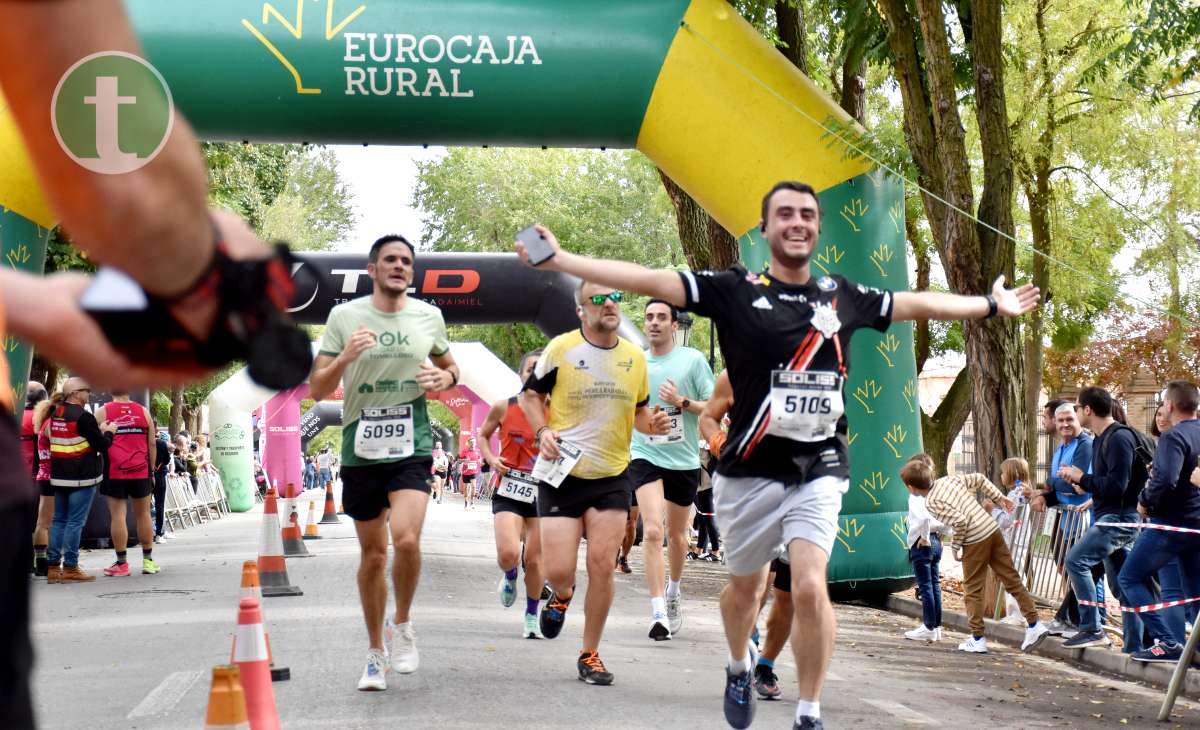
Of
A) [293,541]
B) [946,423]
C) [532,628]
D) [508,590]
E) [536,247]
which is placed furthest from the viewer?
[946,423]

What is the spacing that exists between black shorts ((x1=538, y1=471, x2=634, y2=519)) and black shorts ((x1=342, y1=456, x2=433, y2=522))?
101 centimetres

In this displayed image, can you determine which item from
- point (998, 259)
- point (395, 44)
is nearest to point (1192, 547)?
point (998, 259)

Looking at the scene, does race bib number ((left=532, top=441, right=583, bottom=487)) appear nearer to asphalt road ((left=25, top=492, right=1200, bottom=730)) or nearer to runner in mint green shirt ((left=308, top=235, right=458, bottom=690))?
runner in mint green shirt ((left=308, top=235, right=458, bottom=690))

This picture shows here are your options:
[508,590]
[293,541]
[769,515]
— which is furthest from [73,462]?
[769,515]

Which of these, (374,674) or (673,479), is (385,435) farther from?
(673,479)

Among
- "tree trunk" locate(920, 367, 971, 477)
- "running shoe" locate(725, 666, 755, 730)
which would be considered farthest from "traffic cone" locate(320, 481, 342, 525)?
"running shoe" locate(725, 666, 755, 730)

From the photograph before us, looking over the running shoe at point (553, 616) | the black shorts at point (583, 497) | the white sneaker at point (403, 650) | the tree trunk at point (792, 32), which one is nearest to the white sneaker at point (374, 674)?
the white sneaker at point (403, 650)

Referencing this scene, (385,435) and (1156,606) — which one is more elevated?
(385,435)

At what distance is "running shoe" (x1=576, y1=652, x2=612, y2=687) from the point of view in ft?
25.0

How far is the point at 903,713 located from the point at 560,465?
7.38 ft

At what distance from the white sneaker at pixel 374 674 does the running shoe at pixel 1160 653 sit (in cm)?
495

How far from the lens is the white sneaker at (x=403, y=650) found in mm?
7613

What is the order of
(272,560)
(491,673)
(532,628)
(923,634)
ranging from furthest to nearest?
1. (272,560)
2. (923,634)
3. (532,628)
4. (491,673)

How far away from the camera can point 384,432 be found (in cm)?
730
